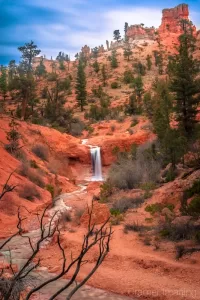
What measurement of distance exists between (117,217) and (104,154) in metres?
20.0

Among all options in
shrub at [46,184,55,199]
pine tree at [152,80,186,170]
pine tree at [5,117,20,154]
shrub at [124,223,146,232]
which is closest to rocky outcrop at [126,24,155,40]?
pine tree at [152,80,186,170]

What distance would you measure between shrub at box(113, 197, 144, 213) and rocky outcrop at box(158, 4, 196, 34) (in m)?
80.1

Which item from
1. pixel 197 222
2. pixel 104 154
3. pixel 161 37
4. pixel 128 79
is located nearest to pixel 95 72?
pixel 128 79

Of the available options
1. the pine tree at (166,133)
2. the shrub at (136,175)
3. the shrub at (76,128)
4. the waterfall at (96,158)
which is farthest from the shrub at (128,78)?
the shrub at (136,175)

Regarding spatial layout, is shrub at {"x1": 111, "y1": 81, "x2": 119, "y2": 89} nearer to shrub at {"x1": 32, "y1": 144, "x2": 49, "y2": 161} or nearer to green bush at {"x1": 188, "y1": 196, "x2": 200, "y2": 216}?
shrub at {"x1": 32, "y1": 144, "x2": 49, "y2": 161}

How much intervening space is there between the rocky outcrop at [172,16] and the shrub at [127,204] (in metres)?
80.1

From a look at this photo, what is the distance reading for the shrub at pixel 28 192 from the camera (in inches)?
684

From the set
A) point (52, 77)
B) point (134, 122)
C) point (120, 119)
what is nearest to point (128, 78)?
point (52, 77)

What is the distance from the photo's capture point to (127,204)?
16.0 metres

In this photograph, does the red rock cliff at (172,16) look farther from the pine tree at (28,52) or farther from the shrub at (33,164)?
the shrub at (33,164)

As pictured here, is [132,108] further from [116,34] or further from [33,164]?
[116,34]

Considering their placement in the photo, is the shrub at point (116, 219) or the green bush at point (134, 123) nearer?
the shrub at point (116, 219)

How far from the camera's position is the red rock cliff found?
88.9 metres

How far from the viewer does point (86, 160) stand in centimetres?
3403
